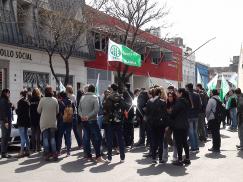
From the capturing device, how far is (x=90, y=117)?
36.5 ft

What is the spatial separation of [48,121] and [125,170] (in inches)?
99.7

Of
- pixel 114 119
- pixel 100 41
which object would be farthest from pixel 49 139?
pixel 100 41

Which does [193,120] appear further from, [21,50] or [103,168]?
[21,50]

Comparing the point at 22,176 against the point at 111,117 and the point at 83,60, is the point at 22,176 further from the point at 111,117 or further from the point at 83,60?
the point at 83,60

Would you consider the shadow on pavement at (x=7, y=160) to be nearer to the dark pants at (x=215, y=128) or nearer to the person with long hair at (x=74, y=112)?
the person with long hair at (x=74, y=112)

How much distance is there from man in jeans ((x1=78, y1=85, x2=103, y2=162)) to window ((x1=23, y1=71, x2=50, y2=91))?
1521 centimetres

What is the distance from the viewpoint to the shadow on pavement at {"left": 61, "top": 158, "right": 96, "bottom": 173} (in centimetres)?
1004

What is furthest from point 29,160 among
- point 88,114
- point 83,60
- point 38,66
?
point 83,60

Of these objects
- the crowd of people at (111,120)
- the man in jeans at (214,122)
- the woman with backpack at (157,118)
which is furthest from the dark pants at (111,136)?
the man in jeans at (214,122)

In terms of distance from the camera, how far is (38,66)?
88.4 ft

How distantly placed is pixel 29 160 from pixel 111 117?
7.81ft

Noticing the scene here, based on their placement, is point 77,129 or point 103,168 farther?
point 77,129

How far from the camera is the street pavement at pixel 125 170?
29.5ft

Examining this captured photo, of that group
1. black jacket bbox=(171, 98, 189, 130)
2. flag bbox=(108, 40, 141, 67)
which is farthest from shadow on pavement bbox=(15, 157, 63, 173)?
flag bbox=(108, 40, 141, 67)
